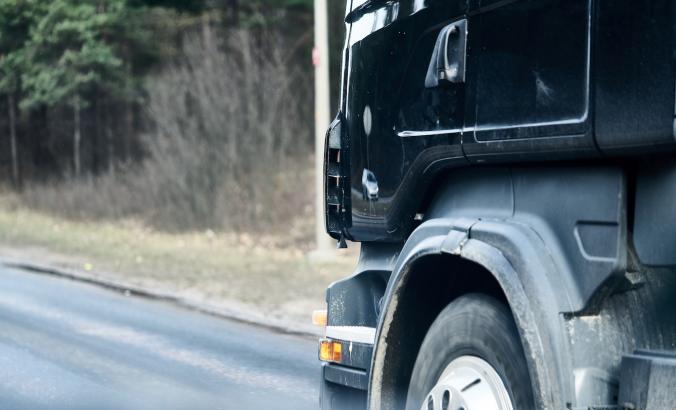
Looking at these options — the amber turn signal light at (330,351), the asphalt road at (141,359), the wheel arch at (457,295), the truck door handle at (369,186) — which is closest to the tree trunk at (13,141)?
the asphalt road at (141,359)

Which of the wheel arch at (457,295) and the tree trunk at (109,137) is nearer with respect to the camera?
the wheel arch at (457,295)

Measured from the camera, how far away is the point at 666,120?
3.18 metres

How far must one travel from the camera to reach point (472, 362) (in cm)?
389

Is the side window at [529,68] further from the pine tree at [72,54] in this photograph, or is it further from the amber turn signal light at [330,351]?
the pine tree at [72,54]

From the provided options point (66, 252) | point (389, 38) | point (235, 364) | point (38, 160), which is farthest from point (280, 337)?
point (38, 160)

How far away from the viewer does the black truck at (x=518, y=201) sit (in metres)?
3.34

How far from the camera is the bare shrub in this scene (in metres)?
22.0

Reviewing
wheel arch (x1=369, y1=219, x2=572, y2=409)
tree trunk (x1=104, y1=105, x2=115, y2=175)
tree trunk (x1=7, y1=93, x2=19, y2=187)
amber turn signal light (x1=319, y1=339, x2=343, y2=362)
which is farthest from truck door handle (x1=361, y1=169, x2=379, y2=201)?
tree trunk (x1=7, y1=93, x2=19, y2=187)

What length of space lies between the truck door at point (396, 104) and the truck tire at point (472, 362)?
57cm

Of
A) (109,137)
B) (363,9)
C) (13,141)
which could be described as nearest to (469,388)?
(363,9)

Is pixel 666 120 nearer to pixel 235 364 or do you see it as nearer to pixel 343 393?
pixel 343 393

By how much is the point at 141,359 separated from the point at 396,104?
17.6ft

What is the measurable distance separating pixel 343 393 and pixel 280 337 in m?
5.73

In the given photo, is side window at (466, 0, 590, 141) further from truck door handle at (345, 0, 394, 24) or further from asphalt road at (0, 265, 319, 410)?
asphalt road at (0, 265, 319, 410)
